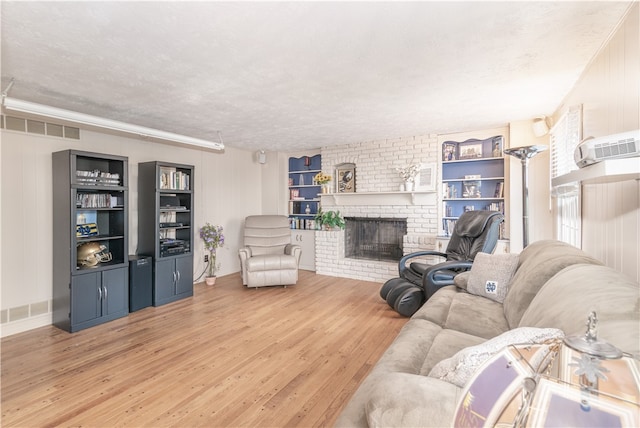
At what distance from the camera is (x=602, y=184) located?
196 cm

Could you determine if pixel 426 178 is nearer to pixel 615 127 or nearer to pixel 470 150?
pixel 470 150

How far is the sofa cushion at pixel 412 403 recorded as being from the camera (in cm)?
83

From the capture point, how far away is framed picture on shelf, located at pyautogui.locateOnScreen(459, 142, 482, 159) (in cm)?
444

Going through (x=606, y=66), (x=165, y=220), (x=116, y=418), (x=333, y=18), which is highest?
(x=333, y=18)

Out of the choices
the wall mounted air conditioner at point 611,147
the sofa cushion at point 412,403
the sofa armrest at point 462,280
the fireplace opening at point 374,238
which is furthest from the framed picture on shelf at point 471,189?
the sofa cushion at point 412,403

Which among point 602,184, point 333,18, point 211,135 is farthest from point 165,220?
point 602,184

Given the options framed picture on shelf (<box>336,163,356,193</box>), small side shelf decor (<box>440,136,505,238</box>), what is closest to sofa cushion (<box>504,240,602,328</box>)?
small side shelf decor (<box>440,136,505,238</box>)

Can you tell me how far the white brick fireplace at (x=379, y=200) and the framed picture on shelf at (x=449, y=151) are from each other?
13 cm

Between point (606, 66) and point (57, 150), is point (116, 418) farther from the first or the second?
point (606, 66)

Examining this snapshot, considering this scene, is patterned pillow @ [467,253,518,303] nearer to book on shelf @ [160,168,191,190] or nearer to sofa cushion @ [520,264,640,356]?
sofa cushion @ [520,264,640,356]

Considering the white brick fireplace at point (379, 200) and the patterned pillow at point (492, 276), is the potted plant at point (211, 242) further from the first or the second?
the patterned pillow at point (492, 276)

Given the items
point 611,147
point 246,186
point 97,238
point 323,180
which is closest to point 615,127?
point 611,147

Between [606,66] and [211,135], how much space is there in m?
4.27

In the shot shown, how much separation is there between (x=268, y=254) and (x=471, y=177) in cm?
327
